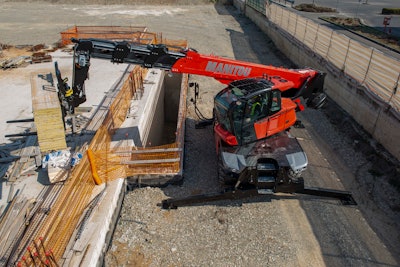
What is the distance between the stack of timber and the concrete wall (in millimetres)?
11891

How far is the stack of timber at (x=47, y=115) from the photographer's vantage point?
387 inches

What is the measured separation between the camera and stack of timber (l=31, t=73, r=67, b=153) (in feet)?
32.2

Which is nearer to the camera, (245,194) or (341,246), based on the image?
(341,246)

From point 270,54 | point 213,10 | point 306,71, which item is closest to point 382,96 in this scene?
point 306,71

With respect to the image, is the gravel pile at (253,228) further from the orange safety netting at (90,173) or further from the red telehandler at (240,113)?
the orange safety netting at (90,173)

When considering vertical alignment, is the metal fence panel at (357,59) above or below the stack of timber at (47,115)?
above

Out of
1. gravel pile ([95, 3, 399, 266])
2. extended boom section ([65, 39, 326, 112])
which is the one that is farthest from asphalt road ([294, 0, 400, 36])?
gravel pile ([95, 3, 399, 266])

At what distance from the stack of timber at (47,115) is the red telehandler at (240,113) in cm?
44

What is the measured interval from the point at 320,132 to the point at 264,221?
6.59 meters

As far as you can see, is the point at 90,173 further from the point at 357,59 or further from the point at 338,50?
the point at 338,50

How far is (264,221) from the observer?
9414 mm

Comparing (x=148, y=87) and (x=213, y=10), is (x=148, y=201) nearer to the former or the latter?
(x=148, y=87)

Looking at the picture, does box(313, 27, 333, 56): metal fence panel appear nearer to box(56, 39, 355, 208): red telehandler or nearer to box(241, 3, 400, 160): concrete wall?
box(241, 3, 400, 160): concrete wall

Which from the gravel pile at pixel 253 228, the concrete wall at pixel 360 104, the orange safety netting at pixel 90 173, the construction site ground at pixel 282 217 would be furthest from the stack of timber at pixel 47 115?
the concrete wall at pixel 360 104
